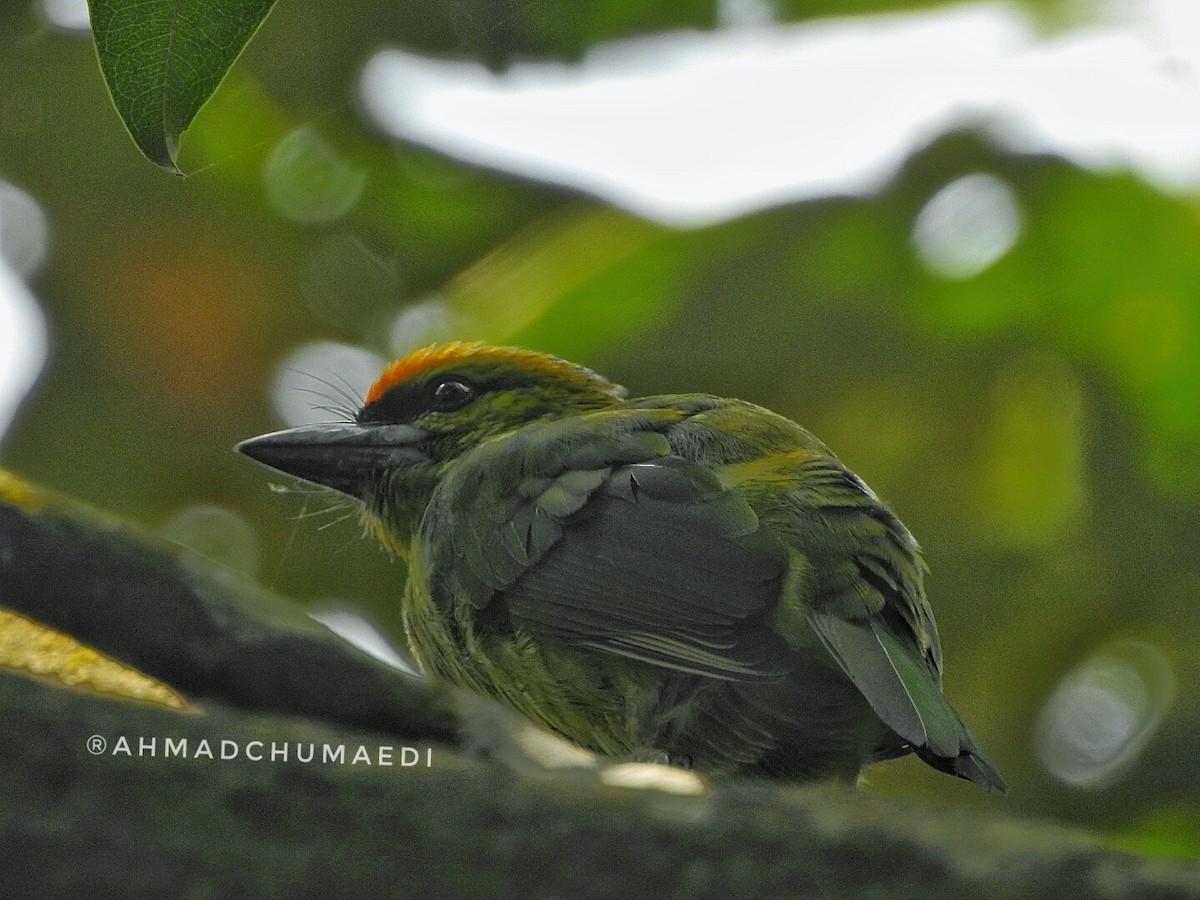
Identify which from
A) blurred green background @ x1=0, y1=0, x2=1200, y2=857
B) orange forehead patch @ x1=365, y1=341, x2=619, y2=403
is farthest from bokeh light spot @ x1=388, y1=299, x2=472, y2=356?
orange forehead patch @ x1=365, y1=341, x2=619, y2=403

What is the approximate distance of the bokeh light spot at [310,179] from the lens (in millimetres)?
4480

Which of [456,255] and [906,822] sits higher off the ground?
[456,255]

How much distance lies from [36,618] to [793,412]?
A: 2793 mm

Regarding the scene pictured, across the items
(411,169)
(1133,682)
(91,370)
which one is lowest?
(1133,682)

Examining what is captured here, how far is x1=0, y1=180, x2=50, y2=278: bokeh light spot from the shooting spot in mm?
4242

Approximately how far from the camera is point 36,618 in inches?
77.8

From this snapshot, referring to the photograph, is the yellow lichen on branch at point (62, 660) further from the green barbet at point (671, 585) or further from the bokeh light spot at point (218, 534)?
the bokeh light spot at point (218, 534)

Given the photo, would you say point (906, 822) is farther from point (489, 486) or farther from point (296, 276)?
point (296, 276)

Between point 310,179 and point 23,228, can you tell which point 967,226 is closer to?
point 310,179

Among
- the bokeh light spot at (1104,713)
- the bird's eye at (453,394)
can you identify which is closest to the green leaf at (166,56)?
the bird's eye at (453,394)

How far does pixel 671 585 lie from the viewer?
2691mm

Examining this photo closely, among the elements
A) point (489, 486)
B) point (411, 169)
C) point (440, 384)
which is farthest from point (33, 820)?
point (411, 169)

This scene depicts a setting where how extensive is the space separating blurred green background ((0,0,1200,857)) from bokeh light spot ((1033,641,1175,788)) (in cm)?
1

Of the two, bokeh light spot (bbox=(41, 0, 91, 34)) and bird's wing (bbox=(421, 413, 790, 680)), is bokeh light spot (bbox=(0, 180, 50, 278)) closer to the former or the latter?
bokeh light spot (bbox=(41, 0, 91, 34))
